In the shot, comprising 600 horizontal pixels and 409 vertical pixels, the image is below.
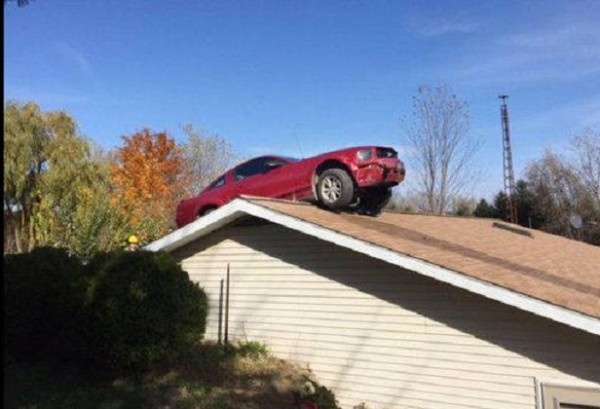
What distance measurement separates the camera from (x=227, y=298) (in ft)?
40.9

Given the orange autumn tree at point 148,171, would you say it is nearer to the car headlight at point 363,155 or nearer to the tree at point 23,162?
the tree at point 23,162

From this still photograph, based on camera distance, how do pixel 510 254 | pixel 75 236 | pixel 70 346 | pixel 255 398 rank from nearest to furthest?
pixel 255 398 < pixel 70 346 < pixel 510 254 < pixel 75 236

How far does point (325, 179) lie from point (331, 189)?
22cm

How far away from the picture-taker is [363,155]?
11.8 meters

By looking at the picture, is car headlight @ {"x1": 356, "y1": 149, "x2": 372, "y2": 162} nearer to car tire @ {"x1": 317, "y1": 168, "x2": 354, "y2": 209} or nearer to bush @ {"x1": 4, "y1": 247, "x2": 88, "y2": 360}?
car tire @ {"x1": 317, "y1": 168, "x2": 354, "y2": 209}

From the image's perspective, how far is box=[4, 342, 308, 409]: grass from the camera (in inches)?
371

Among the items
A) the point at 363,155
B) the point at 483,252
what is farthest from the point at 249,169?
the point at 483,252

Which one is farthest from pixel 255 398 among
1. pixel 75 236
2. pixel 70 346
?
pixel 75 236

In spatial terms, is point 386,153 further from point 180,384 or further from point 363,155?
point 180,384

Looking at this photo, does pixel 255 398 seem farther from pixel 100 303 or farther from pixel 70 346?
pixel 70 346

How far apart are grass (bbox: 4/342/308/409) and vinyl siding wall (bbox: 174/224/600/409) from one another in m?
0.70

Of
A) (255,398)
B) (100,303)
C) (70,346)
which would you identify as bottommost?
(255,398)

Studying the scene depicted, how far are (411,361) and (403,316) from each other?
69 cm

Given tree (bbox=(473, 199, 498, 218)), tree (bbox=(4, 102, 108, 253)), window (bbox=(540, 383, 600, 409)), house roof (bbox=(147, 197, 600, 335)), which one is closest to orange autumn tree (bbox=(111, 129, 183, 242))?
tree (bbox=(4, 102, 108, 253))
